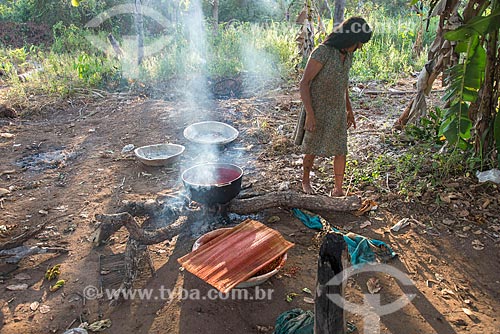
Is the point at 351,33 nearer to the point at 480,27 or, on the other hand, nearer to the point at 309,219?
the point at 480,27

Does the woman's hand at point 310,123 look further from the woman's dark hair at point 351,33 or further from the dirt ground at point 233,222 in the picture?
the dirt ground at point 233,222

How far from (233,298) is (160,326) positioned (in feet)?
1.59

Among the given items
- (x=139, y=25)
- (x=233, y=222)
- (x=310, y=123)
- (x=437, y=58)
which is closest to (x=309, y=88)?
(x=310, y=123)

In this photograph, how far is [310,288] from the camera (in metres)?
2.60

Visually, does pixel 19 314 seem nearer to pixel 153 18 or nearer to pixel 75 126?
pixel 75 126

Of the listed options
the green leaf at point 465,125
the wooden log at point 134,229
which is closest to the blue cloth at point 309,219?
the wooden log at point 134,229

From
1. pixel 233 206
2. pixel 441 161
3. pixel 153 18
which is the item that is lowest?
pixel 233 206

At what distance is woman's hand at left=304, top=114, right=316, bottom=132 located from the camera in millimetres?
3256

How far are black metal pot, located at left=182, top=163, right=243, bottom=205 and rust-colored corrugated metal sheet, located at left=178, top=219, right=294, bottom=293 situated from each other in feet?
1.24

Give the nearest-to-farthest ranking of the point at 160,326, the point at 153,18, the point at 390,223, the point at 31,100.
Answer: the point at 160,326, the point at 390,223, the point at 31,100, the point at 153,18

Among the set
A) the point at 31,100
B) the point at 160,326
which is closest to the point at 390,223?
the point at 160,326
